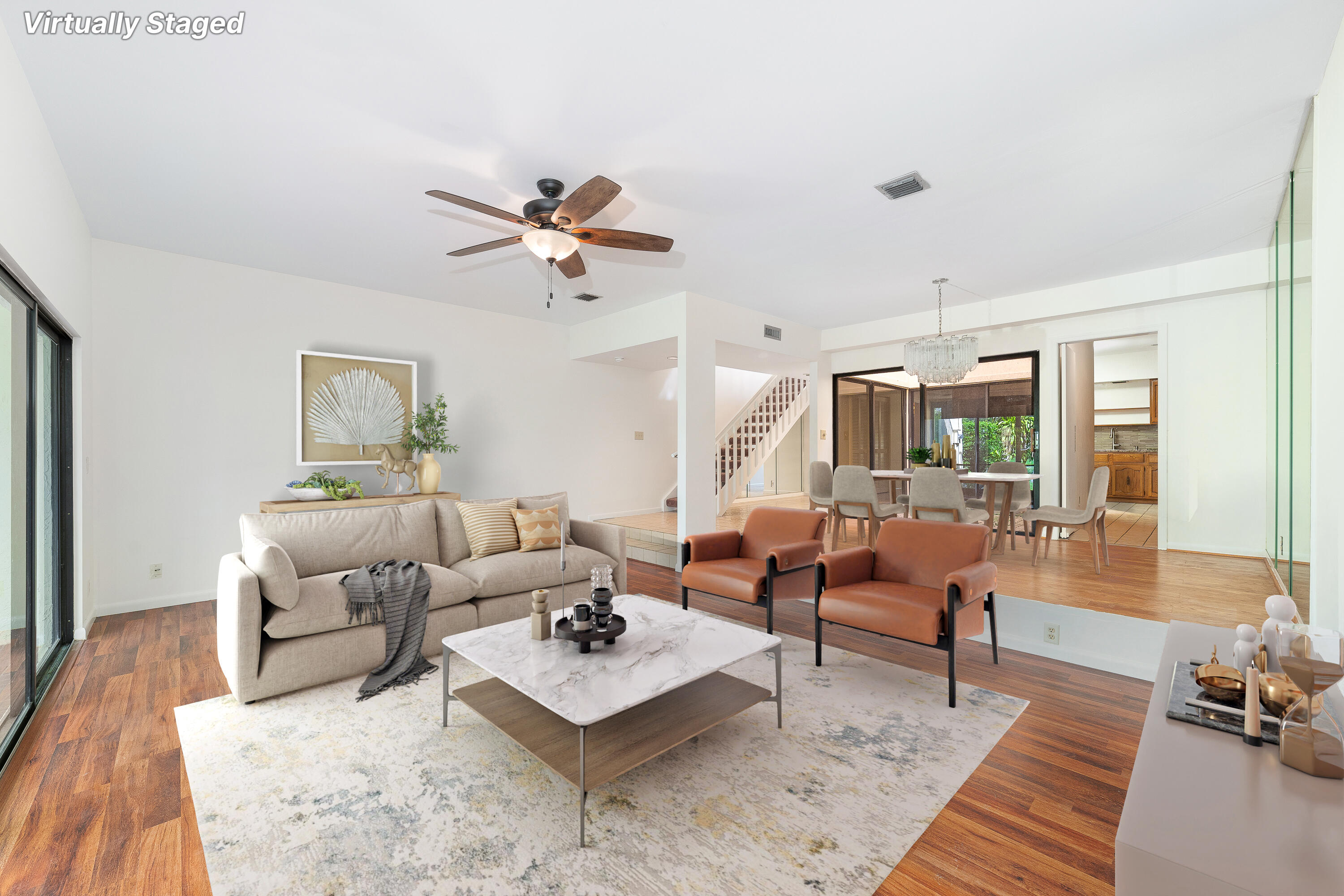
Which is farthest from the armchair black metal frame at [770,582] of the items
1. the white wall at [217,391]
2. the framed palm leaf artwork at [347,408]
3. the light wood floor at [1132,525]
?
the light wood floor at [1132,525]

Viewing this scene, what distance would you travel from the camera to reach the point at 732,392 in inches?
395

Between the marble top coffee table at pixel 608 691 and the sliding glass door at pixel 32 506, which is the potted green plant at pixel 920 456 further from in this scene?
the sliding glass door at pixel 32 506

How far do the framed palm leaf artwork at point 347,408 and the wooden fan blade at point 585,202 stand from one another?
3.20 meters

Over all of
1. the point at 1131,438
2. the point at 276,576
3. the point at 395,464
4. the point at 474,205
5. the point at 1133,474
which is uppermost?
the point at 474,205

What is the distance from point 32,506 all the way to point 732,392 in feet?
27.6

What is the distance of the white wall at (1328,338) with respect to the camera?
2260mm

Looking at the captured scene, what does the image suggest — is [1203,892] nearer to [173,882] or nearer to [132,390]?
[173,882]

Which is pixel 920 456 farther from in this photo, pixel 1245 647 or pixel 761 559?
pixel 1245 647

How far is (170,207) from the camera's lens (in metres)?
3.63

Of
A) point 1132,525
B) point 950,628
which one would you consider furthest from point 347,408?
point 1132,525

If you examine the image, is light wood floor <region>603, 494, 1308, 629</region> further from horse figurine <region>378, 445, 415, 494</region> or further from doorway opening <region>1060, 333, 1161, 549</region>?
horse figurine <region>378, 445, 415, 494</region>

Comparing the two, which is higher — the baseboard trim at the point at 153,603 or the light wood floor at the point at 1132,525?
the light wood floor at the point at 1132,525

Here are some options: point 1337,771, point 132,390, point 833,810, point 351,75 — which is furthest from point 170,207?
point 1337,771

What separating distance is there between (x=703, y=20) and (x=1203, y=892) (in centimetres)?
266
